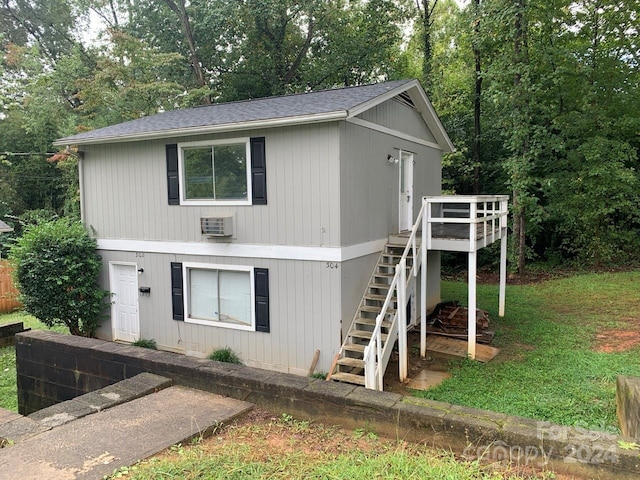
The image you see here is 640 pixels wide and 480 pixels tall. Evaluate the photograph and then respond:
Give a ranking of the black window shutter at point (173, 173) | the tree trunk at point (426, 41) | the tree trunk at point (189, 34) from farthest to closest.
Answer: the tree trunk at point (189, 34)
the tree trunk at point (426, 41)
the black window shutter at point (173, 173)

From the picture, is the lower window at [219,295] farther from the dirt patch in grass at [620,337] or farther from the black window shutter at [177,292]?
the dirt patch in grass at [620,337]

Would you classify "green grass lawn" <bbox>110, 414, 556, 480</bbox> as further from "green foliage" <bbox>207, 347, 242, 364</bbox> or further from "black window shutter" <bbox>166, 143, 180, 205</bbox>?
"black window shutter" <bbox>166, 143, 180, 205</bbox>

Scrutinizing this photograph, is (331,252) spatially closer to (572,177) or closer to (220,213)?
(220,213)

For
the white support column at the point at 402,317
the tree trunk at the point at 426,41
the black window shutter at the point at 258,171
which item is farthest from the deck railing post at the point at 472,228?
the tree trunk at the point at 426,41

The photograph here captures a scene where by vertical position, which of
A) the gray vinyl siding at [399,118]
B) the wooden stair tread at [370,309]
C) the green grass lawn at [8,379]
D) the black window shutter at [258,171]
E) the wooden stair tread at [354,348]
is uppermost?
the gray vinyl siding at [399,118]

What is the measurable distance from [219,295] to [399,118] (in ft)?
16.1

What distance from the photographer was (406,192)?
372 inches

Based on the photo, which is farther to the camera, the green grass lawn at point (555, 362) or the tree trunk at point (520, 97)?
the tree trunk at point (520, 97)

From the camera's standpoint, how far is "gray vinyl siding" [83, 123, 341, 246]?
269 inches

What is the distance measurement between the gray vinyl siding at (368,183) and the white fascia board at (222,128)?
0.44 metres

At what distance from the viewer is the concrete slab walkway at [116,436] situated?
3.07m

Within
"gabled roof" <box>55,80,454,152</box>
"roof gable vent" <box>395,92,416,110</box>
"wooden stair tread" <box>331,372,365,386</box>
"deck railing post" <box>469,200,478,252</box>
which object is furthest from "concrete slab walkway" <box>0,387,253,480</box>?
"roof gable vent" <box>395,92,416,110</box>

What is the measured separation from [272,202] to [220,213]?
108 centimetres

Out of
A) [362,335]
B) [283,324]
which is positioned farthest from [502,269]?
[283,324]
